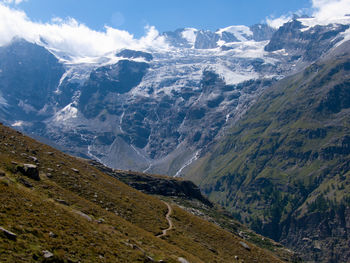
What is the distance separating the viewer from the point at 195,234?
65.9 metres

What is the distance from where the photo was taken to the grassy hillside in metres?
31.6

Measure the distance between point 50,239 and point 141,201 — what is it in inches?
1544

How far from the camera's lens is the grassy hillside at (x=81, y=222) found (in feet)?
104

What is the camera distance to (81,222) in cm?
3978

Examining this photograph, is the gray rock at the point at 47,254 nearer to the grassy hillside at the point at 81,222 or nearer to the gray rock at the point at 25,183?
the grassy hillside at the point at 81,222

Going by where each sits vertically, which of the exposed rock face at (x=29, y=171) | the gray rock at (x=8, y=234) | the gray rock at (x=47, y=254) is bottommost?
the gray rock at (x=47, y=254)

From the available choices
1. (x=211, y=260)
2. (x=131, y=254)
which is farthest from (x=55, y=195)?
(x=211, y=260)

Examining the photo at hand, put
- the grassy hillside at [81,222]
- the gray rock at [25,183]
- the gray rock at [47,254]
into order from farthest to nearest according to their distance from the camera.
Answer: the gray rock at [25,183] < the grassy hillside at [81,222] < the gray rock at [47,254]

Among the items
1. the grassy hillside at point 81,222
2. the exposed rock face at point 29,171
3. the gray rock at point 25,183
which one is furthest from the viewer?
the exposed rock face at point 29,171

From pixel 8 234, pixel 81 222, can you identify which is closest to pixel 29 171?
pixel 81 222

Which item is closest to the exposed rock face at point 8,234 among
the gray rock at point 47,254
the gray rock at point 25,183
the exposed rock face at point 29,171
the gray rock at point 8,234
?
the gray rock at point 8,234

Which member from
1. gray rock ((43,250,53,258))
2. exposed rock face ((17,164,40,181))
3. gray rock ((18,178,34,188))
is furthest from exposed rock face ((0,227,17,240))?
exposed rock face ((17,164,40,181))

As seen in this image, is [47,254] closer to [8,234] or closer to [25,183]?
[8,234]

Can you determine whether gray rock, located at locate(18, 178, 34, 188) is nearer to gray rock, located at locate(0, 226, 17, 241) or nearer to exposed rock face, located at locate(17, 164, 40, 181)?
exposed rock face, located at locate(17, 164, 40, 181)
